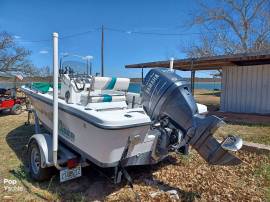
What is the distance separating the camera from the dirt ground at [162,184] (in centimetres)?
317

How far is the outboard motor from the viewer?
2729 mm

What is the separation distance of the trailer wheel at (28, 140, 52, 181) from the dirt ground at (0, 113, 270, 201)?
0.34 ft

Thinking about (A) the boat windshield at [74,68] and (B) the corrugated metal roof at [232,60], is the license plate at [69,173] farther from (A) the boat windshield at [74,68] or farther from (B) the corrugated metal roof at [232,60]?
(B) the corrugated metal roof at [232,60]

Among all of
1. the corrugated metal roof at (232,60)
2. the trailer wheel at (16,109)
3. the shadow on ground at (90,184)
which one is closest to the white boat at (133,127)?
the shadow on ground at (90,184)

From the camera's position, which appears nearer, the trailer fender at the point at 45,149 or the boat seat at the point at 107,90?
the trailer fender at the point at 45,149

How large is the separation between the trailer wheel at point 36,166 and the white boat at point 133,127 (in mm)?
16

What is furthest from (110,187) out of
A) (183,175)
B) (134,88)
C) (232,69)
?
(232,69)

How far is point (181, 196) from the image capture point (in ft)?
10.4

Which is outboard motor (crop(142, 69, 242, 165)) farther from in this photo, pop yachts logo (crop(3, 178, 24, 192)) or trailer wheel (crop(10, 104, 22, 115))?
trailer wheel (crop(10, 104, 22, 115))

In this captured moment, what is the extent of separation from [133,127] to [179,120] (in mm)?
679

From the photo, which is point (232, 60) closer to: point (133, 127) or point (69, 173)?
point (133, 127)

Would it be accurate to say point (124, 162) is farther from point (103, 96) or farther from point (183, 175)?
point (183, 175)

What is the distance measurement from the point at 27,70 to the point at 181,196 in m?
20.0

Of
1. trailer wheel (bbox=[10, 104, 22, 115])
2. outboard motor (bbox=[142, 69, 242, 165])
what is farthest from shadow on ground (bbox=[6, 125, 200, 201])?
trailer wheel (bbox=[10, 104, 22, 115])
